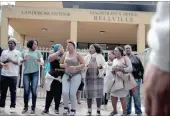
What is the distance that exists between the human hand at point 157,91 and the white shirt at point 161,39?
0.13ft

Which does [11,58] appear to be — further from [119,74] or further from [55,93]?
[119,74]

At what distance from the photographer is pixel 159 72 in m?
1.56

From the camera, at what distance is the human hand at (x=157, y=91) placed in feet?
5.01

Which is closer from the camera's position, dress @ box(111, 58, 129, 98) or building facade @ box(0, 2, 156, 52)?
dress @ box(111, 58, 129, 98)

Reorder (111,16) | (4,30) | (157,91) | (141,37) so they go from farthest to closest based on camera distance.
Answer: (141,37)
(111,16)
(4,30)
(157,91)

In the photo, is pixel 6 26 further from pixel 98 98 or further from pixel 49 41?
pixel 98 98

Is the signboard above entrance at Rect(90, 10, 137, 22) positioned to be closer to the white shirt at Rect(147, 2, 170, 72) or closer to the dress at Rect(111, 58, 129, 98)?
the dress at Rect(111, 58, 129, 98)

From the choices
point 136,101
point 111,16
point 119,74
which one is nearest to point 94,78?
A: point 119,74

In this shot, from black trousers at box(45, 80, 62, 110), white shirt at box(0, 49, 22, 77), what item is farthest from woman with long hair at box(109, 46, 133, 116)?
white shirt at box(0, 49, 22, 77)

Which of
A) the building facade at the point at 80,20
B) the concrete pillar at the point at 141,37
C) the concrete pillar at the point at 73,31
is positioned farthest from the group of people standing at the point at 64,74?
the concrete pillar at the point at 141,37

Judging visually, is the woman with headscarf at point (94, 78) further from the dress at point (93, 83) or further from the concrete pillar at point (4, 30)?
the concrete pillar at point (4, 30)

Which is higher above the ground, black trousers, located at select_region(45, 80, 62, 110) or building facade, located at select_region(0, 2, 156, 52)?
building facade, located at select_region(0, 2, 156, 52)

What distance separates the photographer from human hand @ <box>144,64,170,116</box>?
1526 mm

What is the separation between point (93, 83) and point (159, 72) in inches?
214
